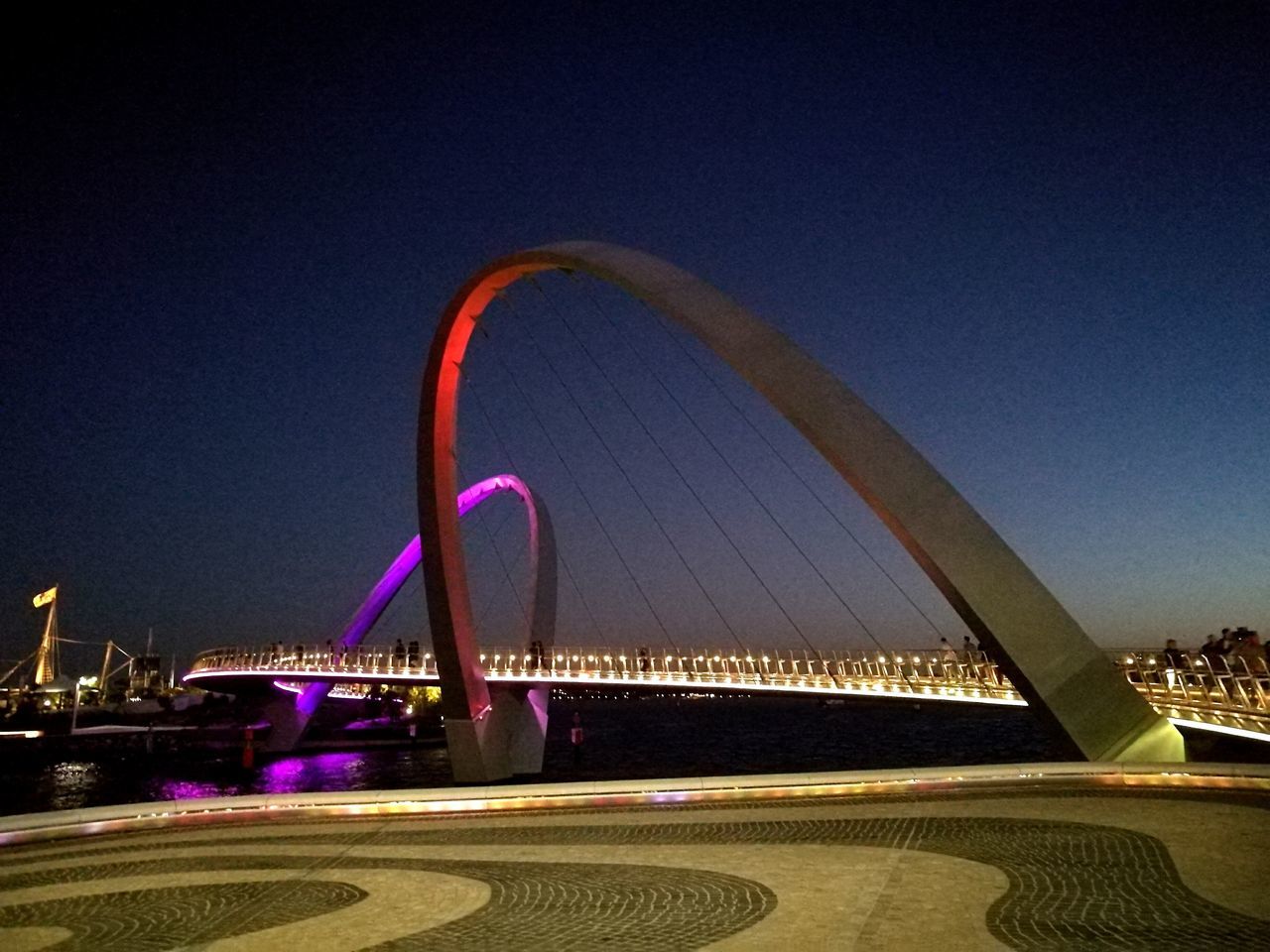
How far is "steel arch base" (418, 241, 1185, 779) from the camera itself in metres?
12.1

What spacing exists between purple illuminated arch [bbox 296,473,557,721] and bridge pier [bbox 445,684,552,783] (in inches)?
175

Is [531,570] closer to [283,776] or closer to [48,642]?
[283,776]

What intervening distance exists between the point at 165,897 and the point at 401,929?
2.42 meters

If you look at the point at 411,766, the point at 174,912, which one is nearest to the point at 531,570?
the point at 411,766

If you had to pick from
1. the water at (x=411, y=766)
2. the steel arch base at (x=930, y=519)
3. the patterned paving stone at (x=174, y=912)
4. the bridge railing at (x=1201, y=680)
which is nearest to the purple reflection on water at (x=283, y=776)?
the water at (x=411, y=766)

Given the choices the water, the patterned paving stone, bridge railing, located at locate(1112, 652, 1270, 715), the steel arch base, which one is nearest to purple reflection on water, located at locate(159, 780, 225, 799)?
the water

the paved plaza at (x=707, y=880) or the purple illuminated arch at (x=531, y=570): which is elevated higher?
the purple illuminated arch at (x=531, y=570)

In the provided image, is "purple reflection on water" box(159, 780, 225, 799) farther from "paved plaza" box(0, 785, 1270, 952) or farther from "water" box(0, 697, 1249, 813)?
"paved plaza" box(0, 785, 1270, 952)

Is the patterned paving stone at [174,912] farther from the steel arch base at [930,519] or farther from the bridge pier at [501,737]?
the bridge pier at [501,737]

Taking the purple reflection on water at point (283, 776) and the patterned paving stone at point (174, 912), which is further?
the purple reflection on water at point (283, 776)

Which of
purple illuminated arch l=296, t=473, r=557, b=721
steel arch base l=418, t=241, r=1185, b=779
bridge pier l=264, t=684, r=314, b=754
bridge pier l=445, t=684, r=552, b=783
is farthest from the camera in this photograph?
bridge pier l=264, t=684, r=314, b=754

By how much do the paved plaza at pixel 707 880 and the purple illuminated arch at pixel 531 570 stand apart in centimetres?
2703

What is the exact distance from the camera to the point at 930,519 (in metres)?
14.3

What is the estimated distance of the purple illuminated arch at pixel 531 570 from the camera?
1499 inches
